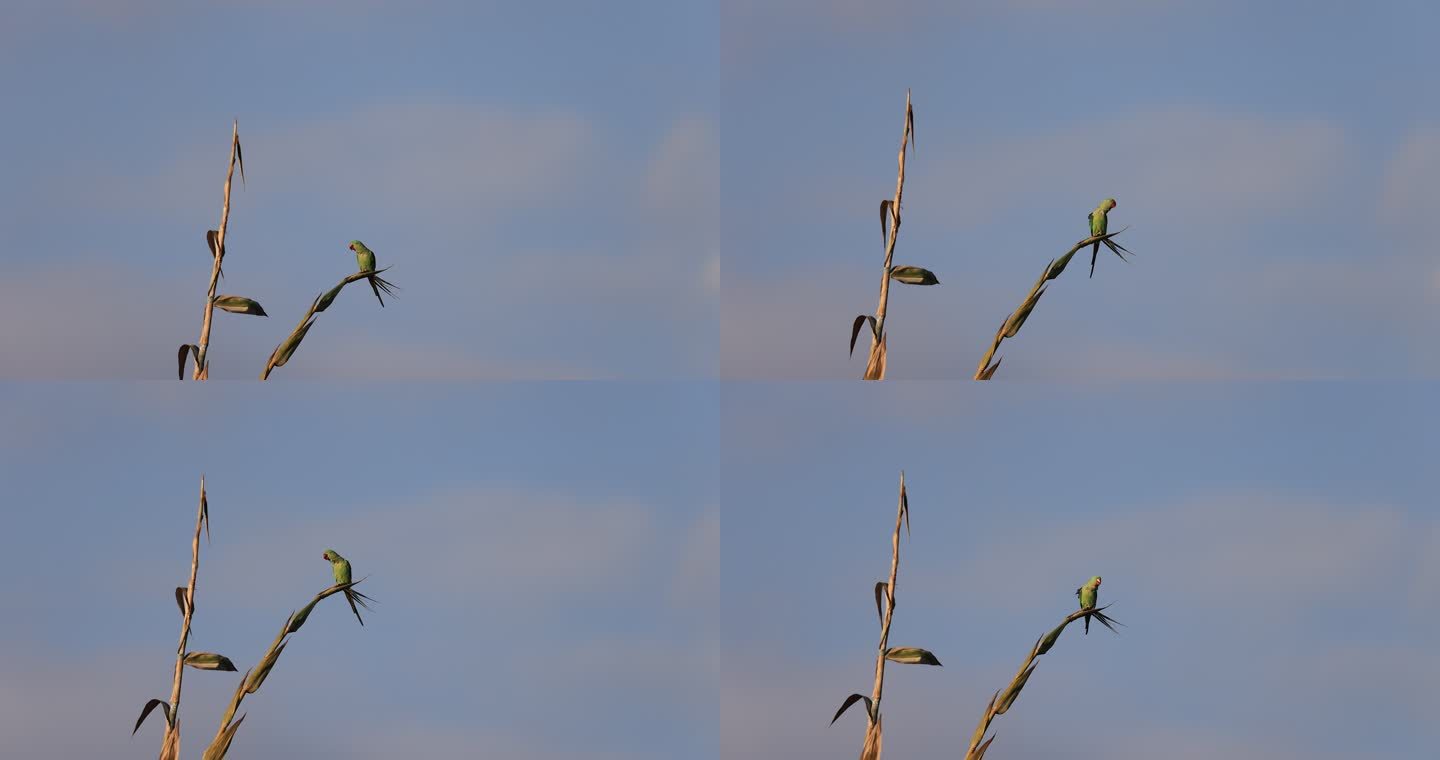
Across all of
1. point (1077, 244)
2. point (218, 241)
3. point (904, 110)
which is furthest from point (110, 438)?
point (1077, 244)

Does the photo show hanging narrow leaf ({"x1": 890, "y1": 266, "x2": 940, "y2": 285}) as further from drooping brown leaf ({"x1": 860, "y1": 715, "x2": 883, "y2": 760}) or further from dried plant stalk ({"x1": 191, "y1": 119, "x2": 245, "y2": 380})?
dried plant stalk ({"x1": 191, "y1": 119, "x2": 245, "y2": 380})

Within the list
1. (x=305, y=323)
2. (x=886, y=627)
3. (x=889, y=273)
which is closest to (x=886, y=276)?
(x=889, y=273)

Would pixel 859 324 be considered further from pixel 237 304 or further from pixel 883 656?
pixel 237 304

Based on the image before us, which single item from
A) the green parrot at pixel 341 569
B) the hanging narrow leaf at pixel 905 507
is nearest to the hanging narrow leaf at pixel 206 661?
the green parrot at pixel 341 569

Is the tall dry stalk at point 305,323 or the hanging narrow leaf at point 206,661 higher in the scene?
the tall dry stalk at point 305,323

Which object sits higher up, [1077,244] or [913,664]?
[1077,244]

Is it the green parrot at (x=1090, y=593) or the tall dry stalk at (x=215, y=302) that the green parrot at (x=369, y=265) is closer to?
the tall dry stalk at (x=215, y=302)

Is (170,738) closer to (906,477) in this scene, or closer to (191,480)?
(191,480)
